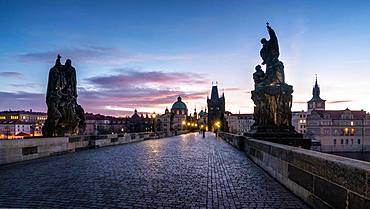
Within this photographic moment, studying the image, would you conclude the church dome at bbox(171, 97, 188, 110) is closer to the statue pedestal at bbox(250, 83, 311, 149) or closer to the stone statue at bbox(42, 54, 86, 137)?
the stone statue at bbox(42, 54, 86, 137)

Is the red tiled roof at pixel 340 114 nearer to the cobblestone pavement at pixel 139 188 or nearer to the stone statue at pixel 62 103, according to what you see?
the stone statue at pixel 62 103

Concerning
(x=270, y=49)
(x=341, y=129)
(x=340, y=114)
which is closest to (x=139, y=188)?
(x=270, y=49)

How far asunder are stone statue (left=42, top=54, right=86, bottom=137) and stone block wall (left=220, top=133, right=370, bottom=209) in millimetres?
11544

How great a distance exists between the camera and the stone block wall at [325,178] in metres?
3.75

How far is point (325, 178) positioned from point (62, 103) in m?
13.8

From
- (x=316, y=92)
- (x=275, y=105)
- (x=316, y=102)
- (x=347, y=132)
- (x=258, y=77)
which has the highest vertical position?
(x=316, y=92)

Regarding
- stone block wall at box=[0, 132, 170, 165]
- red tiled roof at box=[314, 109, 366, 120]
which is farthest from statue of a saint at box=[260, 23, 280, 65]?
red tiled roof at box=[314, 109, 366, 120]

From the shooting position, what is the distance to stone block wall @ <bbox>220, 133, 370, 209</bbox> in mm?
3752

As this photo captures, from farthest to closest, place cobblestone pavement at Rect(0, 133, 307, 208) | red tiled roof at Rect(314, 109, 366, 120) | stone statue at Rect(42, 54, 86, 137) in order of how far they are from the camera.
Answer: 1. red tiled roof at Rect(314, 109, 366, 120)
2. stone statue at Rect(42, 54, 86, 137)
3. cobblestone pavement at Rect(0, 133, 307, 208)

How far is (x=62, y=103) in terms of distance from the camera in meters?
15.8

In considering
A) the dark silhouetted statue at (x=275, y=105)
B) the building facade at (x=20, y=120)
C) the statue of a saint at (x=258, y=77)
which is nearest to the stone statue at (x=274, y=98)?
the dark silhouetted statue at (x=275, y=105)

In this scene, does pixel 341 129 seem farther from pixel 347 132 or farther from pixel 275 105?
pixel 275 105

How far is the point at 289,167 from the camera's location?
6.82 metres

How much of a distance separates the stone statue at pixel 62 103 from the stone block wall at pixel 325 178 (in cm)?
1154
